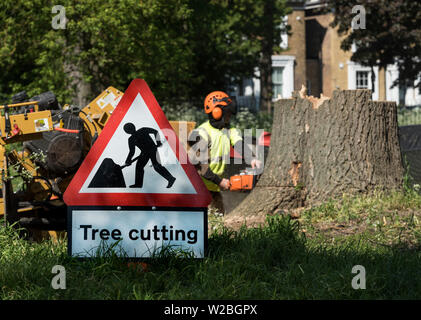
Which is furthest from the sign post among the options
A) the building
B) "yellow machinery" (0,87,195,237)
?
the building

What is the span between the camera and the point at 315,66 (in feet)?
141

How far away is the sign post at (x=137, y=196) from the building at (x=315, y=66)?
34116mm

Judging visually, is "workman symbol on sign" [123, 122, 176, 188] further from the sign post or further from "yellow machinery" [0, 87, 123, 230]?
"yellow machinery" [0, 87, 123, 230]

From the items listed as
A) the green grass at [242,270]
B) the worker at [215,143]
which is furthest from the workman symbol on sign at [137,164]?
the worker at [215,143]

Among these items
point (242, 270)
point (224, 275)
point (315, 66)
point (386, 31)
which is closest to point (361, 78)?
point (315, 66)

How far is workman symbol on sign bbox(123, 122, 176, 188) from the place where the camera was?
14.8 ft

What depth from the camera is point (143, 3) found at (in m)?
16.6

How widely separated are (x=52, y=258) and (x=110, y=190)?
88cm

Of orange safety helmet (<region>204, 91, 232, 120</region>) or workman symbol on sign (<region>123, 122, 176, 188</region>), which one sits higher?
orange safety helmet (<region>204, 91, 232, 120</region>)

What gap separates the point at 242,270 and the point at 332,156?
11.4 ft

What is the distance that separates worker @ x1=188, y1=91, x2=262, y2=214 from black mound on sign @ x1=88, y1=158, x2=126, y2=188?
128 inches

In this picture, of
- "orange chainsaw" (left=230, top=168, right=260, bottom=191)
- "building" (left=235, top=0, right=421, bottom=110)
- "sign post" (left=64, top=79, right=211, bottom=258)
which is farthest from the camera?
"building" (left=235, top=0, right=421, bottom=110)

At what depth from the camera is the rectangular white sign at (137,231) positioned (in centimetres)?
451
